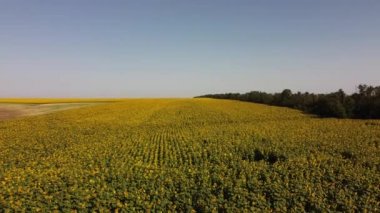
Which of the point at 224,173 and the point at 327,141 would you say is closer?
the point at 224,173

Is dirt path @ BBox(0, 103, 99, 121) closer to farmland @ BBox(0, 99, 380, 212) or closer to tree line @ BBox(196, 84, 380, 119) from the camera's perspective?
farmland @ BBox(0, 99, 380, 212)

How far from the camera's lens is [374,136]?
1110 inches

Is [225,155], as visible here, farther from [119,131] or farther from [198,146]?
[119,131]

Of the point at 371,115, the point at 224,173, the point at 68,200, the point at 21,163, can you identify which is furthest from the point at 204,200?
the point at 371,115

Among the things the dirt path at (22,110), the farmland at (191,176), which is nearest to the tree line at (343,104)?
the farmland at (191,176)

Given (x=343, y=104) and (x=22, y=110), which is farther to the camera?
(x=22, y=110)

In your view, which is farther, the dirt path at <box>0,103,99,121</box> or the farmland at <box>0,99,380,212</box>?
the dirt path at <box>0,103,99,121</box>

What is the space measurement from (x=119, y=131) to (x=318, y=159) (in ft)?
62.4

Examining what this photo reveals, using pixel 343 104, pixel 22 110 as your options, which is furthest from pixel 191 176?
pixel 22 110

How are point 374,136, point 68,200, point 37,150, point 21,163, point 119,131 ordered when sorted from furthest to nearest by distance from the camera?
point 119,131 → point 374,136 → point 37,150 → point 21,163 → point 68,200

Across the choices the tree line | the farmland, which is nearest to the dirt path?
the farmland

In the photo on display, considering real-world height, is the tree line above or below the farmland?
above

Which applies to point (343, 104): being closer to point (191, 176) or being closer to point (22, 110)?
point (191, 176)

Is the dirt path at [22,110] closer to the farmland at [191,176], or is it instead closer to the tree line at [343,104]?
the farmland at [191,176]
